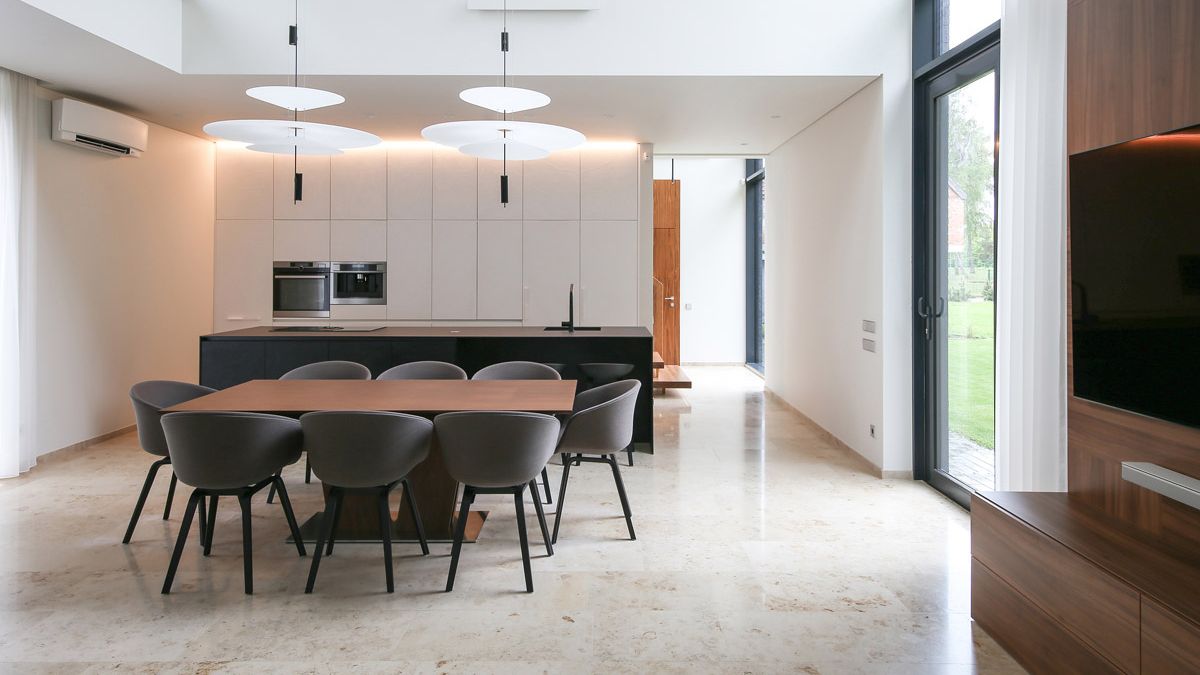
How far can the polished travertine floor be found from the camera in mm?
2527

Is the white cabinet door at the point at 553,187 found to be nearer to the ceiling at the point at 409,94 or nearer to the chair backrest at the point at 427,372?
the ceiling at the point at 409,94

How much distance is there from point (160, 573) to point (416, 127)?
433cm

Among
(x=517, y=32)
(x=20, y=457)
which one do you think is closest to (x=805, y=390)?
(x=517, y=32)

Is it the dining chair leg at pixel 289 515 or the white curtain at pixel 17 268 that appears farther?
the white curtain at pixel 17 268

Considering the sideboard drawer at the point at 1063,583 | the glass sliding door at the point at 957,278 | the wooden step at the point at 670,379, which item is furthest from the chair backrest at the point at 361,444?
the wooden step at the point at 670,379

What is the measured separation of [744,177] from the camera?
11078 mm

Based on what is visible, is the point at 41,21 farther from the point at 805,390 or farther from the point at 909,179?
the point at 805,390

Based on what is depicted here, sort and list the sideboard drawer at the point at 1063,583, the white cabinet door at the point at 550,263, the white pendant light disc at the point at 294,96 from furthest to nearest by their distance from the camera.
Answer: the white cabinet door at the point at 550,263
the white pendant light disc at the point at 294,96
the sideboard drawer at the point at 1063,583

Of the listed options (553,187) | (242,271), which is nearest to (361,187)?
(242,271)

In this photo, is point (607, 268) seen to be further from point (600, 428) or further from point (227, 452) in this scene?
point (227, 452)

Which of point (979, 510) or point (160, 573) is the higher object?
point (979, 510)

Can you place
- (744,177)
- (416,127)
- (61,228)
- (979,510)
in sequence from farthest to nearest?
(744,177)
(416,127)
(61,228)
(979,510)

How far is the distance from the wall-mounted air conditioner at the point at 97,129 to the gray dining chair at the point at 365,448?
12.4 ft

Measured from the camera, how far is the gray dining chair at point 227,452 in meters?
2.94
